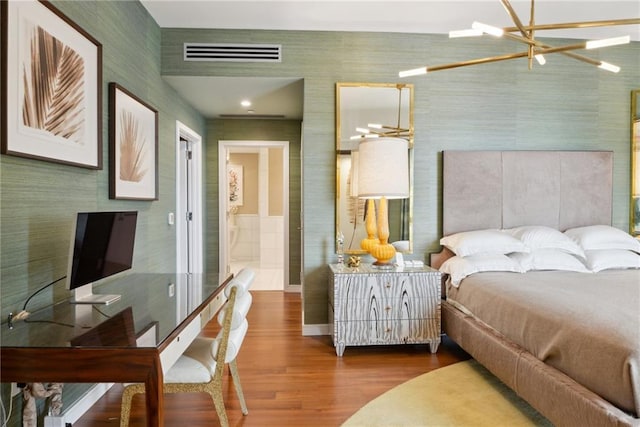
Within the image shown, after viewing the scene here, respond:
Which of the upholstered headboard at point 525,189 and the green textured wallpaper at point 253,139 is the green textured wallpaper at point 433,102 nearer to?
the upholstered headboard at point 525,189

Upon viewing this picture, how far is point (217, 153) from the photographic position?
5.20 metres

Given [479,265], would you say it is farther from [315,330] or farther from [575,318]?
[315,330]

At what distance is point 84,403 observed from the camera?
7.35 feet

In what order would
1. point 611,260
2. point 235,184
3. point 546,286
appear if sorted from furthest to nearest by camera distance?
point 235,184 < point 611,260 < point 546,286

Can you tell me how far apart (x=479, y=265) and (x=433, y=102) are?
5.22 ft

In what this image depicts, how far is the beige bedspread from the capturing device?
1567 mm

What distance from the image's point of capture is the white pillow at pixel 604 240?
3352mm

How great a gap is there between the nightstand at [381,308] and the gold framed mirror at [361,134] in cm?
51

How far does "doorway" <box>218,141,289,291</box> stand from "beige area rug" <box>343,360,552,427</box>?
3397mm

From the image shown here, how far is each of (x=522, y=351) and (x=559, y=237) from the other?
1.60 meters

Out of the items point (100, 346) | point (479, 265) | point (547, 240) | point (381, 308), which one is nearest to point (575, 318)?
point (479, 265)

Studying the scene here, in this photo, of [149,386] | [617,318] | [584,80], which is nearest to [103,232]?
[149,386]

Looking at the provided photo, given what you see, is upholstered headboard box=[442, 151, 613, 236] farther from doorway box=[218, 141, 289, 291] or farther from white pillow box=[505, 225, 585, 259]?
doorway box=[218, 141, 289, 291]

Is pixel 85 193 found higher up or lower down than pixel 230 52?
lower down
